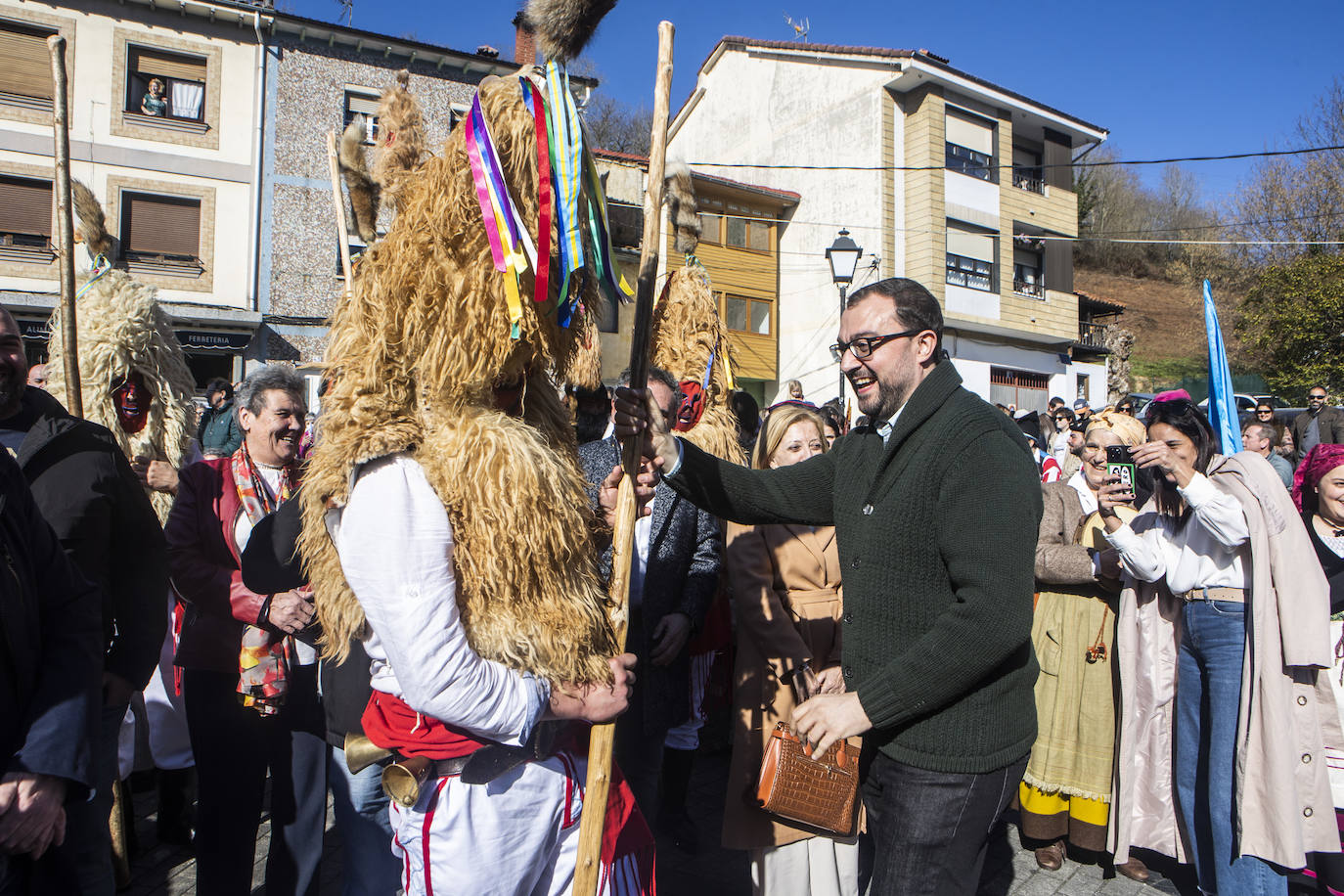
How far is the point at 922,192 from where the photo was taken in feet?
71.4

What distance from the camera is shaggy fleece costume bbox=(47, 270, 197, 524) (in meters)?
3.87

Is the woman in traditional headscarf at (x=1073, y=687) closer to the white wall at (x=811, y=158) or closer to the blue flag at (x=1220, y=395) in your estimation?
the blue flag at (x=1220, y=395)

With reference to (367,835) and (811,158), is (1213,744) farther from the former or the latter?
(811,158)

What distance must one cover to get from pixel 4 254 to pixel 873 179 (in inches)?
773

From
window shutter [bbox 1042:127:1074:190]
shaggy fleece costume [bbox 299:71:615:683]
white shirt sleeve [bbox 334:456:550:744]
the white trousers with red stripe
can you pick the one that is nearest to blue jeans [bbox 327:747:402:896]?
the white trousers with red stripe

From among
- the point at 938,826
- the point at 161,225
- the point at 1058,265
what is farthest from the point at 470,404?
the point at 1058,265

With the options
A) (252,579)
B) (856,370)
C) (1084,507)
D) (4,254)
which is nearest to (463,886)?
(252,579)

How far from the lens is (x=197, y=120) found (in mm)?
A: 17359

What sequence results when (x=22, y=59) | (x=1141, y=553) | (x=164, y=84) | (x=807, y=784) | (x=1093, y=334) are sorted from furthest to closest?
(x=1093, y=334) < (x=164, y=84) < (x=22, y=59) < (x=1141, y=553) < (x=807, y=784)

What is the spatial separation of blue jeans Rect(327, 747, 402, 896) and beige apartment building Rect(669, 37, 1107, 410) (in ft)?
64.1

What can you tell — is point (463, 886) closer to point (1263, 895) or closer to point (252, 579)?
point (252, 579)

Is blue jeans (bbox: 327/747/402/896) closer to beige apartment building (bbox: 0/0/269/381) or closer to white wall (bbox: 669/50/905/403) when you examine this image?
beige apartment building (bbox: 0/0/269/381)

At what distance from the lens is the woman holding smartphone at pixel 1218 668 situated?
3252 mm

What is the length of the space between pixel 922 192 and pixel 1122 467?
788 inches
